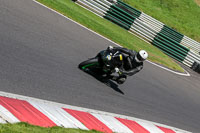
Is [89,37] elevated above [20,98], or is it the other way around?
[89,37]

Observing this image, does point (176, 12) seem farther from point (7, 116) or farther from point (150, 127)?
point (7, 116)

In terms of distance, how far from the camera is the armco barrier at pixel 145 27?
20625 millimetres

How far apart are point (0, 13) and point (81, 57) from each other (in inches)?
123

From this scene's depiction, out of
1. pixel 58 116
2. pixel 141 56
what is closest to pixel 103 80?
pixel 141 56

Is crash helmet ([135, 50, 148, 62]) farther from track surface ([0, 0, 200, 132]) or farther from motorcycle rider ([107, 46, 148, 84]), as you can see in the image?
track surface ([0, 0, 200, 132])

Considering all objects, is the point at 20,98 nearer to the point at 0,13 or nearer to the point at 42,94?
the point at 42,94

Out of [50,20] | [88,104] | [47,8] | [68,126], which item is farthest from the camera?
[47,8]

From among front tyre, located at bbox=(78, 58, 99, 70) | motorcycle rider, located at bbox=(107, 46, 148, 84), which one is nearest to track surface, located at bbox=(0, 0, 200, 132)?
front tyre, located at bbox=(78, 58, 99, 70)

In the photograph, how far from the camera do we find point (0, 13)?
35.3 ft

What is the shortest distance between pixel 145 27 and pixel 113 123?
14608 millimetres

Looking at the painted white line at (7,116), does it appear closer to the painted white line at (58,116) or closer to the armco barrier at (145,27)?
the painted white line at (58,116)

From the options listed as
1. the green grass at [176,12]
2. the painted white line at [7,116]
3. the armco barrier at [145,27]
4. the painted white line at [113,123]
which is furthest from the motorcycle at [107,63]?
the green grass at [176,12]

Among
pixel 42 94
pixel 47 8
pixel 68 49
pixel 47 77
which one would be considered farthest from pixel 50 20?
pixel 42 94

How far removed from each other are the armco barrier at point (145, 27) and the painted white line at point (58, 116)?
14416mm
